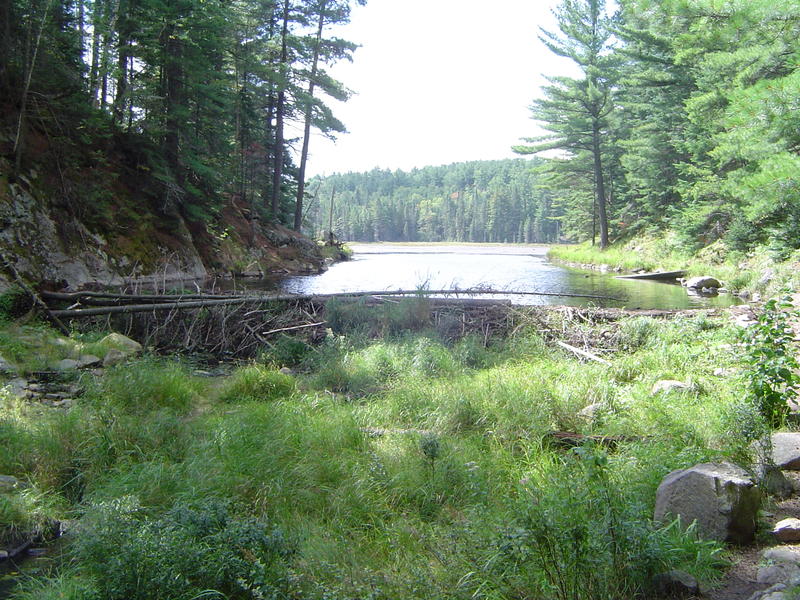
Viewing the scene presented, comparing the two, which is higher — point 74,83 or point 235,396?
point 74,83

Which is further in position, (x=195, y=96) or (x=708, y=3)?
(x=195, y=96)

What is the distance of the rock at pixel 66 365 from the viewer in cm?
635

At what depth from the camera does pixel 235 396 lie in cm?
634

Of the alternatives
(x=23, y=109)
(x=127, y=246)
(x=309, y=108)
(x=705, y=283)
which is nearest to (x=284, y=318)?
(x=23, y=109)

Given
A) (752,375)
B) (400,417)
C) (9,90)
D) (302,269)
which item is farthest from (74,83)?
(752,375)

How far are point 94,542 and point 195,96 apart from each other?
17143 mm

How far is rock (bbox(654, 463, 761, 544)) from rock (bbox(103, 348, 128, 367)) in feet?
20.9

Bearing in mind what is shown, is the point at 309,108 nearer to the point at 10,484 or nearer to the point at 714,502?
the point at 10,484

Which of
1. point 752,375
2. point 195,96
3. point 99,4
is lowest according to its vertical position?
point 752,375

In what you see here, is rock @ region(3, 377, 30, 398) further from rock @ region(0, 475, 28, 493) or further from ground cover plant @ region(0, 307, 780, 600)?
rock @ region(0, 475, 28, 493)

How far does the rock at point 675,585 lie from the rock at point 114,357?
6441 mm

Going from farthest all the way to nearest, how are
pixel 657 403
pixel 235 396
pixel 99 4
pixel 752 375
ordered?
pixel 99 4, pixel 235 396, pixel 657 403, pixel 752 375

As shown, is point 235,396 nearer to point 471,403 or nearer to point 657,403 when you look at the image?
point 471,403

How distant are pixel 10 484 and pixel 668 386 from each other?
5983mm
